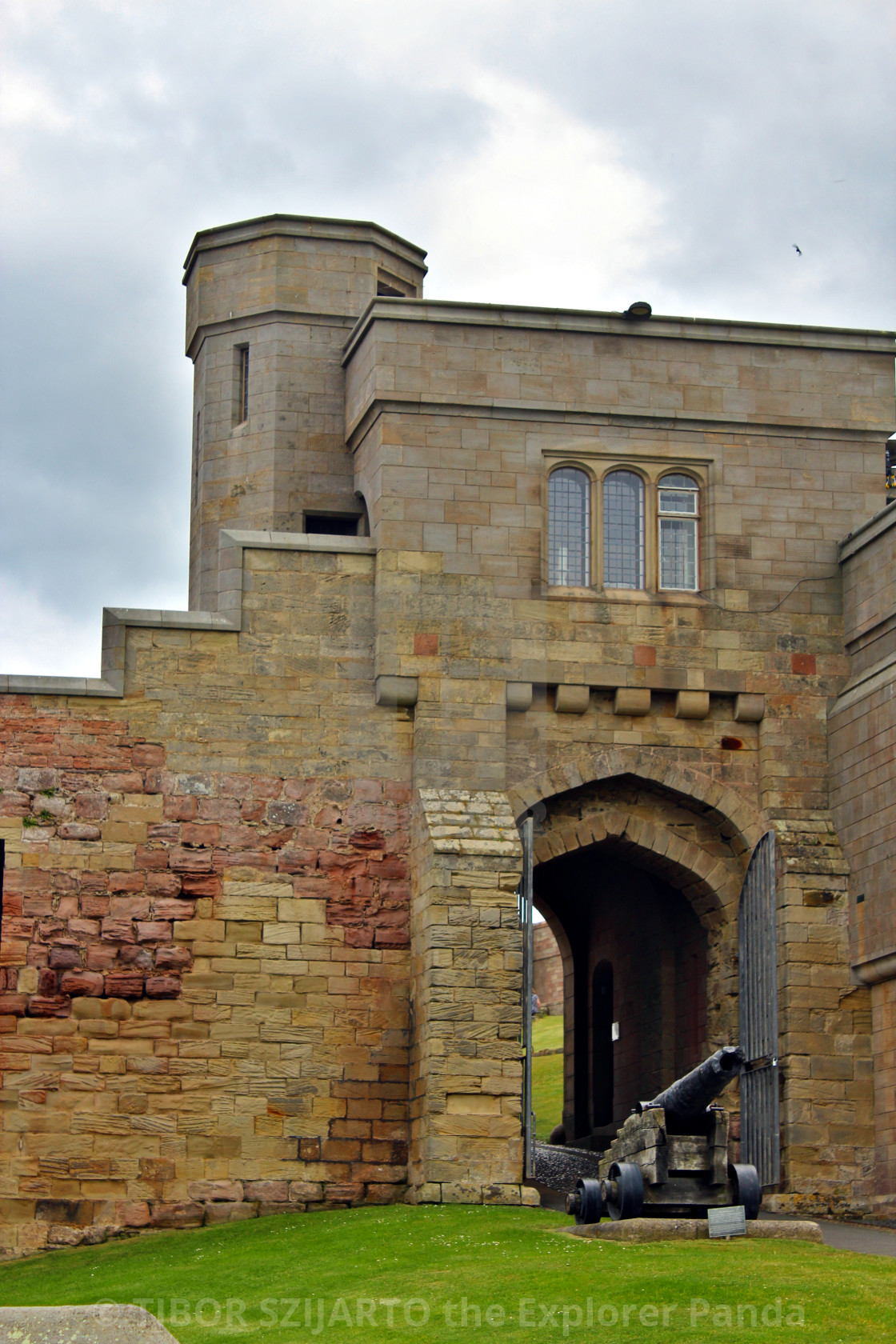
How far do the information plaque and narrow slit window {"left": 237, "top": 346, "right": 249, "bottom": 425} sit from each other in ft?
42.0

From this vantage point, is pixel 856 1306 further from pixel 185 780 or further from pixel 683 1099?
pixel 185 780

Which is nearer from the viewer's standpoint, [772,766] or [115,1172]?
[115,1172]

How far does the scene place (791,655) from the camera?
21.5 m

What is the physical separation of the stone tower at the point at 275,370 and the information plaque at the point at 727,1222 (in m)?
10.5

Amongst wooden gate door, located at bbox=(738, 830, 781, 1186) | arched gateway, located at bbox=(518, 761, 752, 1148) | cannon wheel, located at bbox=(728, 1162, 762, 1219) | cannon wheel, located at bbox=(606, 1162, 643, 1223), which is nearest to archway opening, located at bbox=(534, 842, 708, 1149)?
arched gateway, located at bbox=(518, 761, 752, 1148)

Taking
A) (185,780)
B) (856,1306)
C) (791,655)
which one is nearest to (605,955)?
(791,655)

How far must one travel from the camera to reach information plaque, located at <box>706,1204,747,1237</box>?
15.0 metres

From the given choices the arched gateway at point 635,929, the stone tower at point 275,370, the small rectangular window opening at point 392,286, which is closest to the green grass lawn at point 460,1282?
the arched gateway at point 635,929

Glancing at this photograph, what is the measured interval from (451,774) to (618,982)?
6806 millimetres

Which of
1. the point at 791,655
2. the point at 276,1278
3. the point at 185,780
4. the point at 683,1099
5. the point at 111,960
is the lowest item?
the point at 276,1278

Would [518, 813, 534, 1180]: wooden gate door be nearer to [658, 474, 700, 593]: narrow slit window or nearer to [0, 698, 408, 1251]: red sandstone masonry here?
[0, 698, 408, 1251]: red sandstone masonry

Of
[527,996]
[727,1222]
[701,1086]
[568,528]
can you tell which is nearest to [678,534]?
[568,528]

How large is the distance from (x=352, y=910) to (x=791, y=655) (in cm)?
577

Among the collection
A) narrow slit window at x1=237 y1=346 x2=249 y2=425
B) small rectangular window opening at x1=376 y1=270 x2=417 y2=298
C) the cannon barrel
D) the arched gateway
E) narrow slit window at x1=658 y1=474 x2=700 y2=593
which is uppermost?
small rectangular window opening at x1=376 y1=270 x2=417 y2=298
